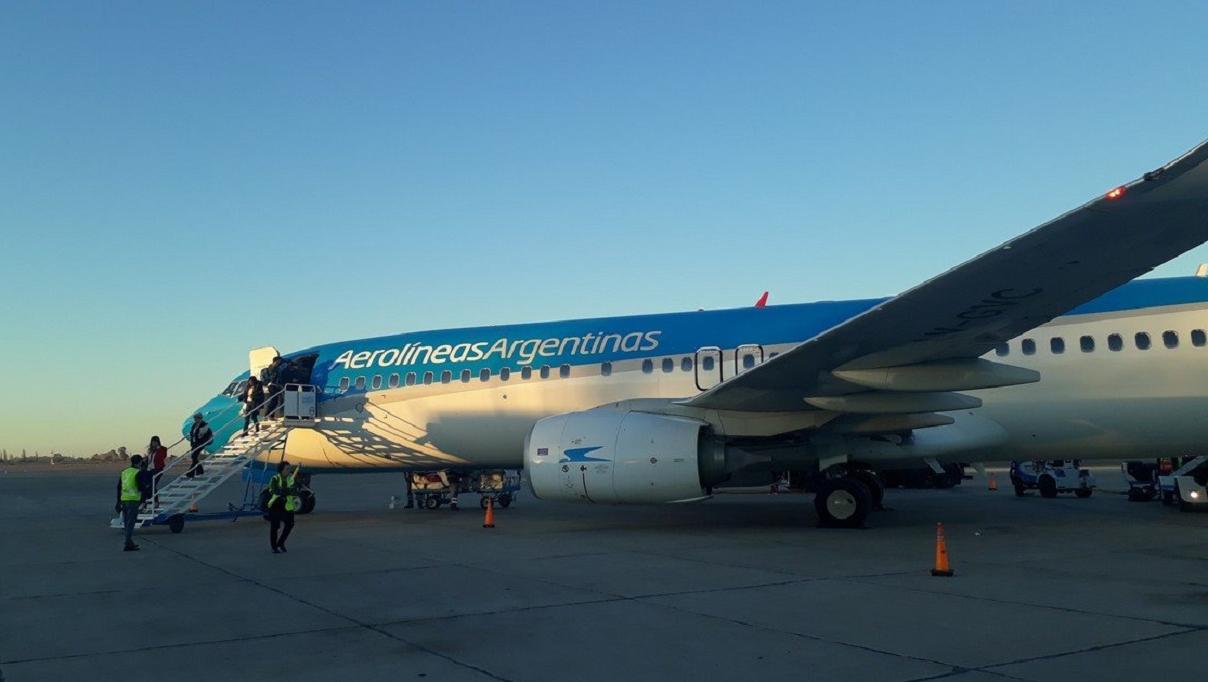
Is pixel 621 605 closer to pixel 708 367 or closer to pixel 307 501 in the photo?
pixel 708 367

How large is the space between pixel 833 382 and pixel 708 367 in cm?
292

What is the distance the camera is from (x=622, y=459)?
11.5 metres

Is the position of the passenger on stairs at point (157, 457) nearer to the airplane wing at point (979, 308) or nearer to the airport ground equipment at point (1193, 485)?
the airplane wing at point (979, 308)

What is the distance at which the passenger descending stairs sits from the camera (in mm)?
14078

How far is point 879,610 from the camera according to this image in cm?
644

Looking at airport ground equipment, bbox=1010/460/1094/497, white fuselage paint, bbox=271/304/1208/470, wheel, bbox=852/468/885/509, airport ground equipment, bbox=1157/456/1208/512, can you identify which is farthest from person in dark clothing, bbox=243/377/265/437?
airport ground equipment, bbox=1010/460/1094/497

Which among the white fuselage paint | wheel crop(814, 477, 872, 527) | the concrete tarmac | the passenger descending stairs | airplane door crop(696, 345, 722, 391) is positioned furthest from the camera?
the passenger descending stairs

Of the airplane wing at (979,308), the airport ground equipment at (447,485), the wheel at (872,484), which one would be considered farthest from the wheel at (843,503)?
the airport ground equipment at (447,485)

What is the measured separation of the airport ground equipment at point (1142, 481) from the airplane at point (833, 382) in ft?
25.0

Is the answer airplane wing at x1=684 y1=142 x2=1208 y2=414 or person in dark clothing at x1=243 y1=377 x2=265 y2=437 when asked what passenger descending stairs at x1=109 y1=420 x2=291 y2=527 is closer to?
person in dark clothing at x1=243 y1=377 x2=265 y2=437

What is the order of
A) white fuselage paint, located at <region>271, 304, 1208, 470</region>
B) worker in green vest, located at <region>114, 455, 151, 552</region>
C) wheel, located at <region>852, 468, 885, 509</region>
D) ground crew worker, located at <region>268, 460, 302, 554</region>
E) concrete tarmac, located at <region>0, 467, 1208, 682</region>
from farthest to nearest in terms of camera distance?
1. wheel, located at <region>852, 468, 885, 509</region>
2. white fuselage paint, located at <region>271, 304, 1208, 470</region>
3. worker in green vest, located at <region>114, 455, 151, 552</region>
4. ground crew worker, located at <region>268, 460, 302, 554</region>
5. concrete tarmac, located at <region>0, 467, 1208, 682</region>

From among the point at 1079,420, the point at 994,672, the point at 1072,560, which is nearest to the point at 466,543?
the point at 1072,560

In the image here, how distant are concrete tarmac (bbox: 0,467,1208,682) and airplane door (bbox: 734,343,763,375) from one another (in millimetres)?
2472

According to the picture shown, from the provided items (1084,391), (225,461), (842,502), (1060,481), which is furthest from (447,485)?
(1060,481)
